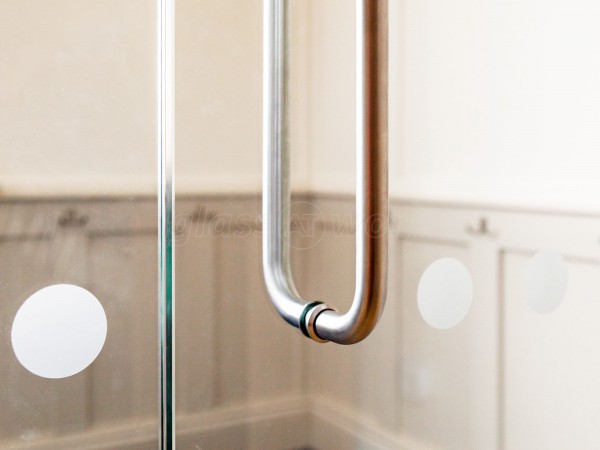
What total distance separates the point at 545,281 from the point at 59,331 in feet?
1.57

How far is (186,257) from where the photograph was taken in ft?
2.11

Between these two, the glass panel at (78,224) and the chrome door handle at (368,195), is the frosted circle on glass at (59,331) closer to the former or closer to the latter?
the glass panel at (78,224)

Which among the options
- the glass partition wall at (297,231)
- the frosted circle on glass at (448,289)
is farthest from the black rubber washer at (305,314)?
the frosted circle on glass at (448,289)

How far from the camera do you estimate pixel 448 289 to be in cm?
75

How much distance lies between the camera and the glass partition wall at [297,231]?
0.57m

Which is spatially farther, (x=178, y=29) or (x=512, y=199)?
(x=512, y=199)

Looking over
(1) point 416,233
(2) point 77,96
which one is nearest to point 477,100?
(1) point 416,233

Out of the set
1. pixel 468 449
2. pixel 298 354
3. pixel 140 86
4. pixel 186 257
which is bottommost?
pixel 468 449

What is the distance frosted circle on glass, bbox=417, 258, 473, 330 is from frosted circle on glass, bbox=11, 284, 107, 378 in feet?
1.12

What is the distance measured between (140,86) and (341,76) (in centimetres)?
20

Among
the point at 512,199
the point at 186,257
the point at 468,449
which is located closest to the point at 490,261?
the point at 512,199

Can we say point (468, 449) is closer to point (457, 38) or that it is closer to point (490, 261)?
point (490, 261)

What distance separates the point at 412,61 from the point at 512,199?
0.18m

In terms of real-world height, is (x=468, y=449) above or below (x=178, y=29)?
below
